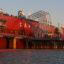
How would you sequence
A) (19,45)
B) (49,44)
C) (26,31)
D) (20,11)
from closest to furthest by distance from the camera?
(19,45) < (26,31) < (49,44) < (20,11)

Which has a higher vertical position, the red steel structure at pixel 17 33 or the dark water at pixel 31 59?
the red steel structure at pixel 17 33

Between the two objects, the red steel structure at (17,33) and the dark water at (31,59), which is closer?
the dark water at (31,59)

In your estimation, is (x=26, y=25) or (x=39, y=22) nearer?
(x=26, y=25)

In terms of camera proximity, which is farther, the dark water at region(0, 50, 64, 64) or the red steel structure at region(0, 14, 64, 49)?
the red steel structure at region(0, 14, 64, 49)

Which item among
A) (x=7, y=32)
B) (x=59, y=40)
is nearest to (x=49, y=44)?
(x=59, y=40)

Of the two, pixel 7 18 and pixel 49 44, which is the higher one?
pixel 7 18

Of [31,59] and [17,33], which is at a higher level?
[17,33]

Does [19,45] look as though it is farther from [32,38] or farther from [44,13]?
[44,13]

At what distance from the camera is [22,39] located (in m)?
67.4

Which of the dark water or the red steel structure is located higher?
the red steel structure

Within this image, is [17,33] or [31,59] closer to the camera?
[31,59]

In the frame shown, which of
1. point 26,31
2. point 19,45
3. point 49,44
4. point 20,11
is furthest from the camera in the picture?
point 20,11

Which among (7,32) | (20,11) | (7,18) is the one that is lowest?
(7,32)

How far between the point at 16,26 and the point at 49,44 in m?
19.0
